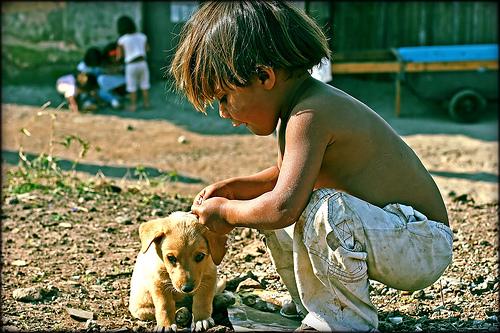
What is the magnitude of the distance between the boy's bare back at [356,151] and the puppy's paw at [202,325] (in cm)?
73

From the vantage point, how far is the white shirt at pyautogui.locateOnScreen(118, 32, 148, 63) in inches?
496

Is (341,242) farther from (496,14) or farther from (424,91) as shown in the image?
(496,14)

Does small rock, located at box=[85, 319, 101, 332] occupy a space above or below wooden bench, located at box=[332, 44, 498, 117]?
below

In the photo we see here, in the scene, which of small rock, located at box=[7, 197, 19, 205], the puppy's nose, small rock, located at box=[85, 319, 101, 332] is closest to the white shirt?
small rock, located at box=[7, 197, 19, 205]

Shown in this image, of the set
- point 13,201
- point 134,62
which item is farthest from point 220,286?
point 134,62

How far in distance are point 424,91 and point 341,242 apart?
31.4 feet

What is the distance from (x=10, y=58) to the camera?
45.8ft

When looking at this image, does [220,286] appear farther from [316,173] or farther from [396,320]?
[316,173]

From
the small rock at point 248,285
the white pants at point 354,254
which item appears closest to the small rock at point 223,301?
the small rock at point 248,285

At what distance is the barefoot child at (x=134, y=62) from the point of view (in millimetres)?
12555

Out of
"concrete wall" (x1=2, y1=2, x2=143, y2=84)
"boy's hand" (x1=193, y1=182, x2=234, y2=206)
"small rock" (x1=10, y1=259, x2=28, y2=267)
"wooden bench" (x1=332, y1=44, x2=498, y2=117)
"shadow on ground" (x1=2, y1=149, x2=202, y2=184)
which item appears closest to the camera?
"boy's hand" (x1=193, y1=182, x2=234, y2=206)

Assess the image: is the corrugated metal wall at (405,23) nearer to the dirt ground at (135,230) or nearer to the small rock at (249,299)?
the dirt ground at (135,230)

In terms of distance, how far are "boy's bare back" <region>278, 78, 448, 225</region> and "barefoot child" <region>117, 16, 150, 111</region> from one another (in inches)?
370

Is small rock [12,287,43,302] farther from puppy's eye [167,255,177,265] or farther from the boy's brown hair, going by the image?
the boy's brown hair
